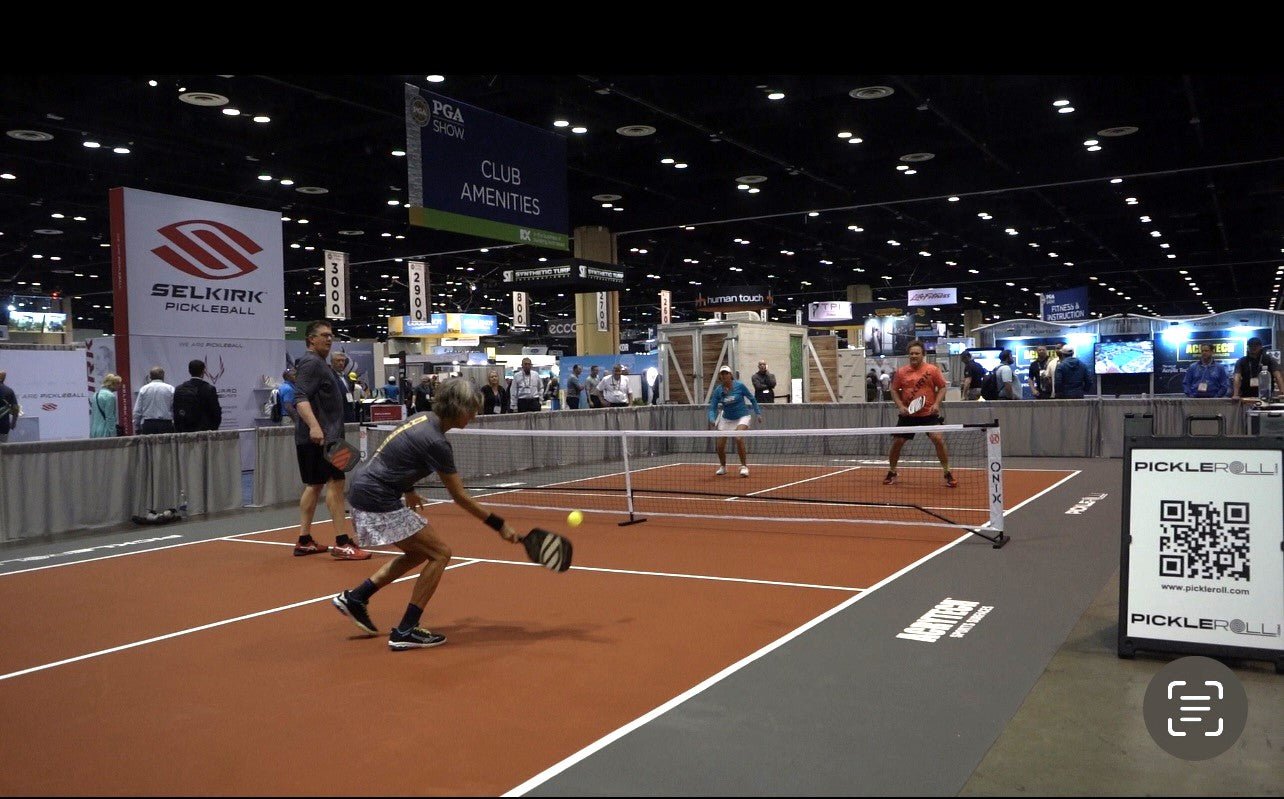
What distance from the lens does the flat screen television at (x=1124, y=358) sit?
2423 centimetres

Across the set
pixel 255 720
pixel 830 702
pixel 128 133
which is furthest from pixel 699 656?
pixel 128 133

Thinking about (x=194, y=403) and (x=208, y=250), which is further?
(x=208, y=250)

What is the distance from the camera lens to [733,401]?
1633 centimetres

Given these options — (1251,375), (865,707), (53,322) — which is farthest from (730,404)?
(53,322)

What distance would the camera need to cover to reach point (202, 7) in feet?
15.0

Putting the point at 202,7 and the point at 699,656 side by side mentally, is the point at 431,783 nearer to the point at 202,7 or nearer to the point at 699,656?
the point at 699,656

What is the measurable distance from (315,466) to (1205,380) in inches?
643

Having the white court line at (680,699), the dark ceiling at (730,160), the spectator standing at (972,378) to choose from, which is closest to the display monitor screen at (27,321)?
the dark ceiling at (730,160)

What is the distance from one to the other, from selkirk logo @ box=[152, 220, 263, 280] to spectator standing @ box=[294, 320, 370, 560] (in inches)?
273

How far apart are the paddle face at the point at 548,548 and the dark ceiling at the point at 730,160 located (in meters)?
9.05

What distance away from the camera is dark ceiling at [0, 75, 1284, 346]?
16.4 meters

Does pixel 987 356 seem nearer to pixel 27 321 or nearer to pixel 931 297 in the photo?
pixel 931 297

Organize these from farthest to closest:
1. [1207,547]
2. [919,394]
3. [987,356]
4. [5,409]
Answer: [987,356] < [5,409] < [919,394] < [1207,547]

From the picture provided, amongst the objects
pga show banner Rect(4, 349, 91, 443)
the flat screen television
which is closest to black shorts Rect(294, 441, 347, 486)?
pga show banner Rect(4, 349, 91, 443)
